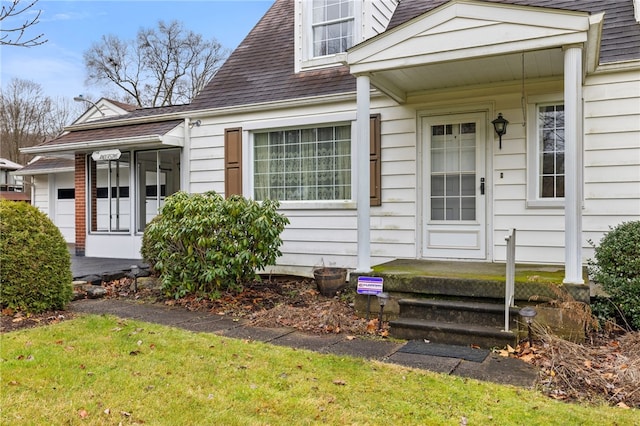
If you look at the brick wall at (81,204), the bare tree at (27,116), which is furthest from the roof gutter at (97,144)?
the bare tree at (27,116)

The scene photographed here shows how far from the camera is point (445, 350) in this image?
14.6ft

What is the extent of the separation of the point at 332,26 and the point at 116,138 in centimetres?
450

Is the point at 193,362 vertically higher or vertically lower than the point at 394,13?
lower

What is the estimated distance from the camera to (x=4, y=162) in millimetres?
24797

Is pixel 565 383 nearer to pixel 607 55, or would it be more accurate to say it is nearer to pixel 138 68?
pixel 607 55

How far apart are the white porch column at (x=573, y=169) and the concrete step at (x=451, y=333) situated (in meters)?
0.92

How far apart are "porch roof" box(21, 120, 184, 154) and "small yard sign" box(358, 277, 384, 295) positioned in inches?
189

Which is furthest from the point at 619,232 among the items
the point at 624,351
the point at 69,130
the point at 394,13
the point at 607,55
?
the point at 69,130

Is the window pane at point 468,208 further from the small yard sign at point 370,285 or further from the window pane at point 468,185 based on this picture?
the small yard sign at point 370,285

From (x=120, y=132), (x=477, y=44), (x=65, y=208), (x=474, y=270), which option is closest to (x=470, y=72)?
(x=477, y=44)

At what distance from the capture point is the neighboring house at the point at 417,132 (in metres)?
5.23

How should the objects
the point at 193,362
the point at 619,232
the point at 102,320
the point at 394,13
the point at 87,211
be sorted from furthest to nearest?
the point at 87,211, the point at 394,13, the point at 102,320, the point at 619,232, the point at 193,362

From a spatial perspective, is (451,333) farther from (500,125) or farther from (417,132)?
(417,132)

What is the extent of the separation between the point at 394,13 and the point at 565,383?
6.66 meters
